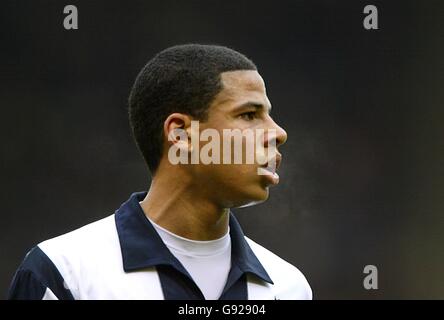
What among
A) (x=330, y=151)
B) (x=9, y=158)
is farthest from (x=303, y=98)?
(x=9, y=158)

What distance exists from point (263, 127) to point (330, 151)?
2.18 meters

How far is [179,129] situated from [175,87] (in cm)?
9

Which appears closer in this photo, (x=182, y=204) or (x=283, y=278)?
(x=182, y=204)

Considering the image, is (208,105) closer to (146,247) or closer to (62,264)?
(146,247)

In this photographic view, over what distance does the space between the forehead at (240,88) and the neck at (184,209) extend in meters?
0.18

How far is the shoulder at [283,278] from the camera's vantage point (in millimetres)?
1893

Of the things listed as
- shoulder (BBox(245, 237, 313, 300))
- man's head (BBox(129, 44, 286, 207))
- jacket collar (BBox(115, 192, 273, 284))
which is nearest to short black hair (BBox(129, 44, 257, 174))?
man's head (BBox(129, 44, 286, 207))

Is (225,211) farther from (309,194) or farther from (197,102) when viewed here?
(309,194)

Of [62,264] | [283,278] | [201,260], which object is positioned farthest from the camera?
[283,278]

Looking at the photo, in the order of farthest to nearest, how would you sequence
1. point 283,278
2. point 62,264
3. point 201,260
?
1. point 283,278
2. point 201,260
3. point 62,264

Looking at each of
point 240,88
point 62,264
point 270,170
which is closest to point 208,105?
point 240,88

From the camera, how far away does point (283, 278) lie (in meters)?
1.93

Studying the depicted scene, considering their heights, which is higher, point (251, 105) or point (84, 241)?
point (251, 105)

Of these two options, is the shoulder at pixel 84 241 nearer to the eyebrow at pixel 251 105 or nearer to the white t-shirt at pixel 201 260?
the white t-shirt at pixel 201 260
